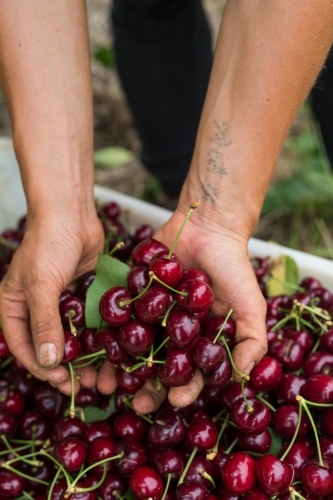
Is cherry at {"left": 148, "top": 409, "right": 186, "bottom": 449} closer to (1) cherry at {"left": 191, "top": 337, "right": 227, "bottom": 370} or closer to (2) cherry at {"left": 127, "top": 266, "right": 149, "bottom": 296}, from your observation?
(1) cherry at {"left": 191, "top": 337, "right": 227, "bottom": 370}

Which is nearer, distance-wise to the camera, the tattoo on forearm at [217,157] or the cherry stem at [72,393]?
the cherry stem at [72,393]

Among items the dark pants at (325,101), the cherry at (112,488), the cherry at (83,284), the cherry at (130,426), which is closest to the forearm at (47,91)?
the cherry at (83,284)

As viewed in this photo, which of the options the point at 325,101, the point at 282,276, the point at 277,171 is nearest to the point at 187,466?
the point at 282,276

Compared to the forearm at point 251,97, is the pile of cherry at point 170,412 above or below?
below

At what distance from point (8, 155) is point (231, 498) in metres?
1.28

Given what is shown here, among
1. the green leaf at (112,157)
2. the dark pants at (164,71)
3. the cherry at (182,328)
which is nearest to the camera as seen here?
the cherry at (182,328)

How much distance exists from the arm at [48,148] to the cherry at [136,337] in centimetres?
18

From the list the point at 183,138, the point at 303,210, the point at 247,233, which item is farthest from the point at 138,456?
the point at 303,210

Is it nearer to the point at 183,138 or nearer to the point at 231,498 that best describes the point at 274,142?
the point at 231,498

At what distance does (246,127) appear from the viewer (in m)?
1.20

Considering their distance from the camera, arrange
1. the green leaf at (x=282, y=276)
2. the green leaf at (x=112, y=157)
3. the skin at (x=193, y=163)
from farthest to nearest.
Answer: the green leaf at (x=112, y=157)
the green leaf at (x=282, y=276)
the skin at (x=193, y=163)

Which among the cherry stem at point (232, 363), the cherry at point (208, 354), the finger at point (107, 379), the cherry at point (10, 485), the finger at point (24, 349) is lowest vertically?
the cherry at point (10, 485)

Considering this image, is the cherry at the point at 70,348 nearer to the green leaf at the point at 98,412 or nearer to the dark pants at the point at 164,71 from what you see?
the green leaf at the point at 98,412

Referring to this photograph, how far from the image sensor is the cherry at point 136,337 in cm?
102
